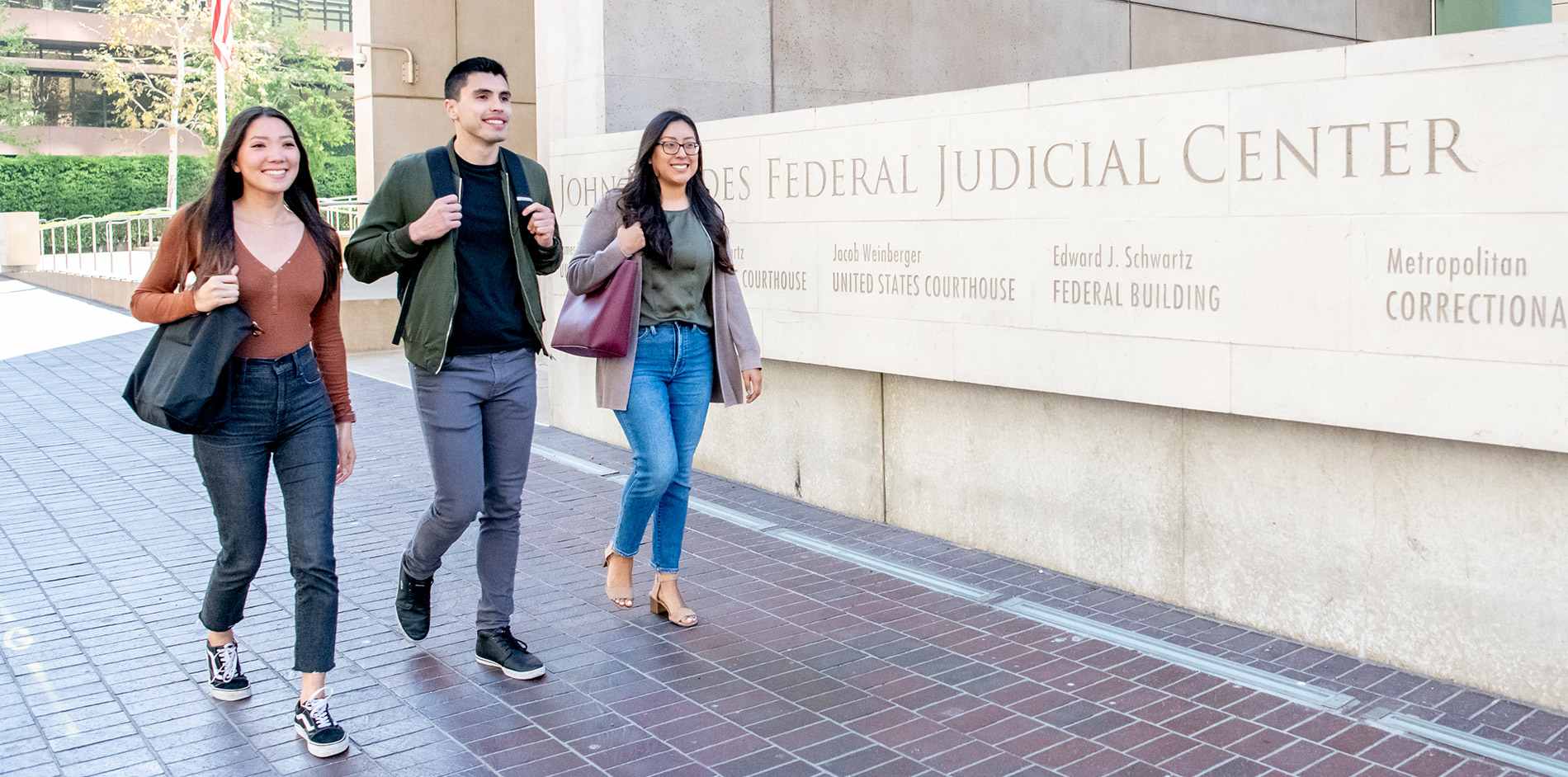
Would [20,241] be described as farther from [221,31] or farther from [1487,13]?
[1487,13]

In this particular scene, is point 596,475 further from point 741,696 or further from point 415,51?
point 415,51

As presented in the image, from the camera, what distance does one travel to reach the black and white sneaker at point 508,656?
4988mm

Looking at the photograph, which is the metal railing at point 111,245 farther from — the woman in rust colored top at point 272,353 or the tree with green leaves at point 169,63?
the woman in rust colored top at point 272,353

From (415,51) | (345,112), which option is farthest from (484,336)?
(345,112)

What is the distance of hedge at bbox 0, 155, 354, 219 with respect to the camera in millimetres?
45156

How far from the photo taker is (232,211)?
14.3 feet

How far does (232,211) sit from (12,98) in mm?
52922

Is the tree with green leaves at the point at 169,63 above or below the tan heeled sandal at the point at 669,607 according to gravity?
above

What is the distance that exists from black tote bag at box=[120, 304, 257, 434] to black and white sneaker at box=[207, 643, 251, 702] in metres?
0.94

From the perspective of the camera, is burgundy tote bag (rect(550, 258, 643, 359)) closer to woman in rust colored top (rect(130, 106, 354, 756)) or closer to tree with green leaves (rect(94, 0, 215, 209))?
woman in rust colored top (rect(130, 106, 354, 756))

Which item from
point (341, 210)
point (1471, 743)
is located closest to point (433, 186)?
point (1471, 743)

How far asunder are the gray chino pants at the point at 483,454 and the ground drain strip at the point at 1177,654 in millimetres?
1976

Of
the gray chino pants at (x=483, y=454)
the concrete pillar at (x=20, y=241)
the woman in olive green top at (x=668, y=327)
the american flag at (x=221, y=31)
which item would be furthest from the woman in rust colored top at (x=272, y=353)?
the concrete pillar at (x=20, y=241)

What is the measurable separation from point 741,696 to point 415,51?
1451 cm
